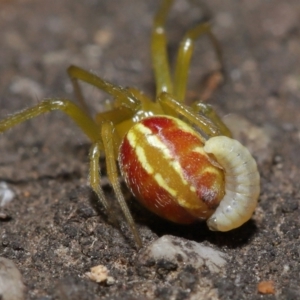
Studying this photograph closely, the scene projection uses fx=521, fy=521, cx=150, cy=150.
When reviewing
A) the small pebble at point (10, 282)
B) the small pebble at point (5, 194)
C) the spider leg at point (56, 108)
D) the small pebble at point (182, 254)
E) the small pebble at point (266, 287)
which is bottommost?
the small pebble at point (10, 282)

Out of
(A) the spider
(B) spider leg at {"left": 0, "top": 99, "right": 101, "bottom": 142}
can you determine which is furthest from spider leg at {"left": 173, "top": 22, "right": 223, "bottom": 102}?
(B) spider leg at {"left": 0, "top": 99, "right": 101, "bottom": 142}

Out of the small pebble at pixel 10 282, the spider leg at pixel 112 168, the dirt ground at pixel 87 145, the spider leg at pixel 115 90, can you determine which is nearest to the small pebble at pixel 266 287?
the dirt ground at pixel 87 145

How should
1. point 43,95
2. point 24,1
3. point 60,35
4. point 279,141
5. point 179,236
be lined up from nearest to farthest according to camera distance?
point 179,236 → point 279,141 → point 43,95 → point 60,35 → point 24,1

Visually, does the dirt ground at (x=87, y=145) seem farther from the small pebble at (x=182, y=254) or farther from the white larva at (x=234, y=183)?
the white larva at (x=234, y=183)

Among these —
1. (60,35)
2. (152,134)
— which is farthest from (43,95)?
(152,134)

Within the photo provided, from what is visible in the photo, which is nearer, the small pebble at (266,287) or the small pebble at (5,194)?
the small pebble at (266,287)

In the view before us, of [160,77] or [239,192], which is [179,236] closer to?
[239,192]

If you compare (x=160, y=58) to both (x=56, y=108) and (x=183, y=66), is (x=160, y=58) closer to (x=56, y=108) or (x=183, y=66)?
(x=183, y=66)

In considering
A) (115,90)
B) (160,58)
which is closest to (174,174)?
(115,90)
